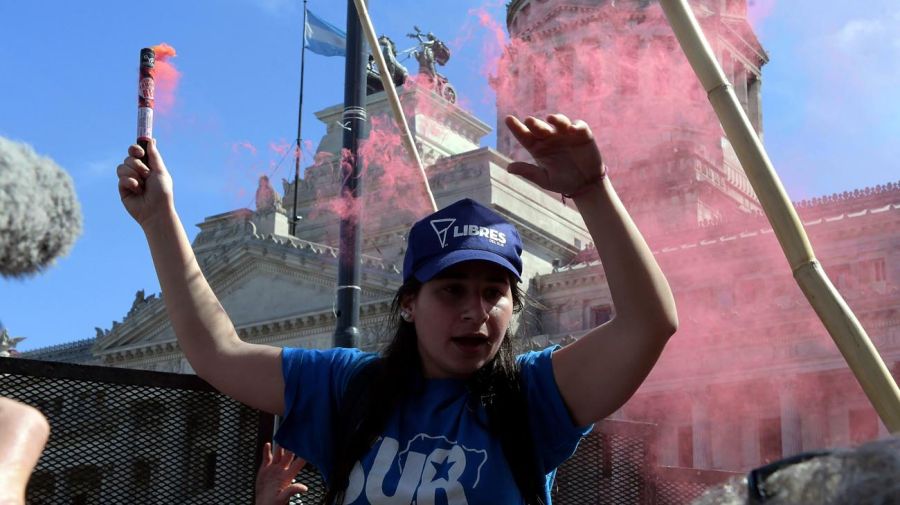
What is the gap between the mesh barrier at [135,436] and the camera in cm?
405

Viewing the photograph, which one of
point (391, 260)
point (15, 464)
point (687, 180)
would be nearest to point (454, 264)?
point (15, 464)

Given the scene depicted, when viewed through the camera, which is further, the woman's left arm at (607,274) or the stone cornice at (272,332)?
the stone cornice at (272,332)

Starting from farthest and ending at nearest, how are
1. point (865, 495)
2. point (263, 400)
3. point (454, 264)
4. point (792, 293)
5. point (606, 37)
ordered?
point (606, 37) → point (792, 293) → point (263, 400) → point (454, 264) → point (865, 495)

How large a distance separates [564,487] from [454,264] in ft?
5.97

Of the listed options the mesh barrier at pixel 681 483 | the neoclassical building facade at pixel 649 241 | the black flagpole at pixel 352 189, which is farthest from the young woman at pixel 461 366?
the neoclassical building facade at pixel 649 241

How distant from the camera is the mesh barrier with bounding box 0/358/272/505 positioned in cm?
405

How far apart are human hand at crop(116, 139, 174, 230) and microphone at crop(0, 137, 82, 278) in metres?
1.14

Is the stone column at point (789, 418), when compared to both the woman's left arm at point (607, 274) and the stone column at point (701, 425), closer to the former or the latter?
the stone column at point (701, 425)

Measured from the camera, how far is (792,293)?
3338 cm

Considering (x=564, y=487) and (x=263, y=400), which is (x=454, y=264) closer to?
(x=263, y=400)

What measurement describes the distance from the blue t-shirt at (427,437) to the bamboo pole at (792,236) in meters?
0.70

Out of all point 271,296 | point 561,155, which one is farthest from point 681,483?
point 271,296

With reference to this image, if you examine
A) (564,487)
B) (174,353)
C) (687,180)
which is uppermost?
(687,180)

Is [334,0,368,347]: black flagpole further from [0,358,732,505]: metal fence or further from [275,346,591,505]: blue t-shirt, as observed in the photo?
[275,346,591,505]: blue t-shirt
